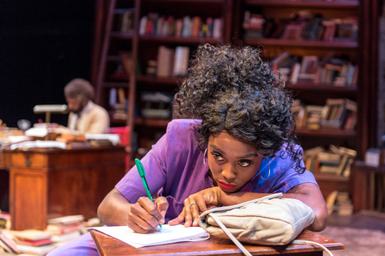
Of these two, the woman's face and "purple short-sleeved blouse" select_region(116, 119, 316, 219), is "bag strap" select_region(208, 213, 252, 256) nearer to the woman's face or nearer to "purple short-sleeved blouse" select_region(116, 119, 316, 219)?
the woman's face

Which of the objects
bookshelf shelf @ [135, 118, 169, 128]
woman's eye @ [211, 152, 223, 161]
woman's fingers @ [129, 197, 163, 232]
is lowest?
bookshelf shelf @ [135, 118, 169, 128]

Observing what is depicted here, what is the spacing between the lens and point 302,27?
22.8 feet

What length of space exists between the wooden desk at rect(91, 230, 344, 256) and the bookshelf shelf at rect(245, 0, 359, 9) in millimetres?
5541

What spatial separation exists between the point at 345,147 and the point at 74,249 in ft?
18.2

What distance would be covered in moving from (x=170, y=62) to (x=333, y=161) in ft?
6.18

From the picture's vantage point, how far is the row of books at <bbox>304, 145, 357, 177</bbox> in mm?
6848

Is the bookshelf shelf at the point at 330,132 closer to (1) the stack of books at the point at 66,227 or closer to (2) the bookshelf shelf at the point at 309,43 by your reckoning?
(2) the bookshelf shelf at the point at 309,43

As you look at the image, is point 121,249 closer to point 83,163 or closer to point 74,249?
point 74,249

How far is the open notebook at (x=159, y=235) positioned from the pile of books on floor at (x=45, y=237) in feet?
8.78

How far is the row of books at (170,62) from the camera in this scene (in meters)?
7.18

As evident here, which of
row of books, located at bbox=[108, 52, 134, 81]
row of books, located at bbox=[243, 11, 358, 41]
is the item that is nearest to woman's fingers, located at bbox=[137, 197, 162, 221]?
row of books, located at bbox=[243, 11, 358, 41]

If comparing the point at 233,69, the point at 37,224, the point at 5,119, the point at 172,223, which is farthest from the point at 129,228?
the point at 5,119

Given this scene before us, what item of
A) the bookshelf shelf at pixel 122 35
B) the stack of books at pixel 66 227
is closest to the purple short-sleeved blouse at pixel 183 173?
the stack of books at pixel 66 227

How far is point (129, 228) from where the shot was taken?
1713mm
